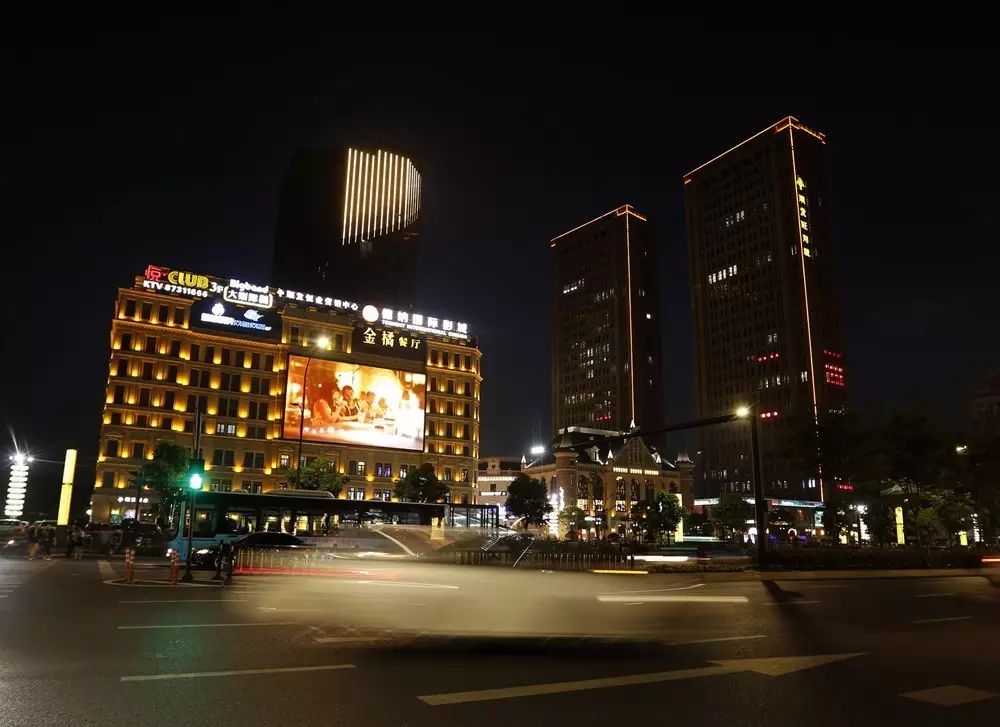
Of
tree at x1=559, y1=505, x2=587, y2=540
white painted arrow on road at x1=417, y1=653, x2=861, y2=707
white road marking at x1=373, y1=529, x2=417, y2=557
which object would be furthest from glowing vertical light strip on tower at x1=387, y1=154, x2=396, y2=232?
white painted arrow on road at x1=417, y1=653, x2=861, y2=707

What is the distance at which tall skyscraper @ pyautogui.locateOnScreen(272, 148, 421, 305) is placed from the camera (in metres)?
161

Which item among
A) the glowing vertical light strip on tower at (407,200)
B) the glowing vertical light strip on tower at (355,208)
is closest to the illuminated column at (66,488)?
the glowing vertical light strip on tower at (355,208)

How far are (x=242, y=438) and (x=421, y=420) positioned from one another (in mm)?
23754

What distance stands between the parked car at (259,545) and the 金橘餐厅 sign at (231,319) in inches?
2373

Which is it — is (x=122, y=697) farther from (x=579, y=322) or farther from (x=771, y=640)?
(x=579, y=322)

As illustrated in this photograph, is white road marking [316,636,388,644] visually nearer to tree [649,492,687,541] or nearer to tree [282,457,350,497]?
tree [282,457,350,497]

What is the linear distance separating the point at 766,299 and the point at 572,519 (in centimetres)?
7237

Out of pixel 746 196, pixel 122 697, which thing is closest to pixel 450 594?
pixel 122 697

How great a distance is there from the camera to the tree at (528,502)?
367 ft

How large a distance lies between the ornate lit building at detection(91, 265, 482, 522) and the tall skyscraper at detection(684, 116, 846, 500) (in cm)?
7459

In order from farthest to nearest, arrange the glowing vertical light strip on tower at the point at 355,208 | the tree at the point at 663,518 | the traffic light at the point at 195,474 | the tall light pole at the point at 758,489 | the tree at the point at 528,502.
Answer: the glowing vertical light strip on tower at the point at 355,208 < the tree at the point at 528,502 < the tree at the point at 663,518 < the tall light pole at the point at 758,489 < the traffic light at the point at 195,474

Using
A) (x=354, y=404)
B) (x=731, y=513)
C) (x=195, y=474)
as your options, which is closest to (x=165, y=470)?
(x=354, y=404)

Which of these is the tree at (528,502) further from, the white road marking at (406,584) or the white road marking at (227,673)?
the white road marking at (227,673)

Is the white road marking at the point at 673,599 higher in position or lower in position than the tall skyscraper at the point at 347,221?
lower
